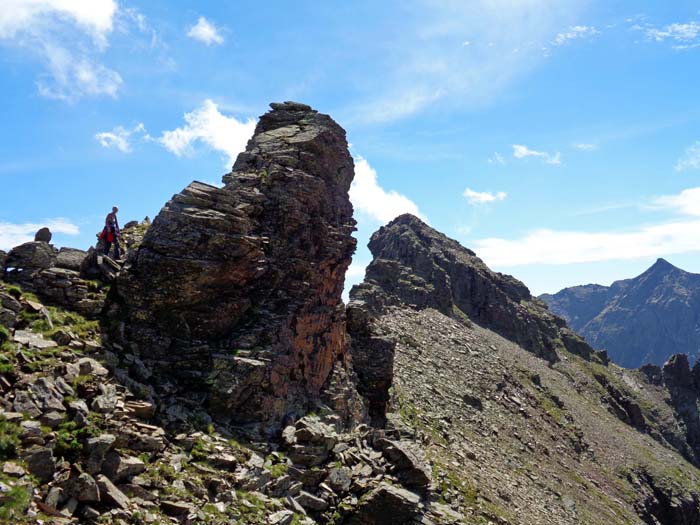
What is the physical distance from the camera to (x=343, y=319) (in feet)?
125

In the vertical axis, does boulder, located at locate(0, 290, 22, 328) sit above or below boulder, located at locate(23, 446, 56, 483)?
above

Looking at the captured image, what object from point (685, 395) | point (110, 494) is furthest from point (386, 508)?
point (685, 395)

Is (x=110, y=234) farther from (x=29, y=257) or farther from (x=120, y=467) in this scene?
(x=120, y=467)

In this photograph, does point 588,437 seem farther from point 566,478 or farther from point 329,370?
point 329,370

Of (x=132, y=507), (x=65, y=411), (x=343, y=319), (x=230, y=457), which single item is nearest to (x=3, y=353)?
(x=65, y=411)

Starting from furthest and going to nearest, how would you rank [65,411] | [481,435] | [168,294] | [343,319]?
[481,435], [343,319], [168,294], [65,411]

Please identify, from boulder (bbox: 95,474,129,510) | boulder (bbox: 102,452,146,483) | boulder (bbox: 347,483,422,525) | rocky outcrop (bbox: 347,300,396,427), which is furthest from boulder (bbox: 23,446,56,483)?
rocky outcrop (bbox: 347,300,396,427)

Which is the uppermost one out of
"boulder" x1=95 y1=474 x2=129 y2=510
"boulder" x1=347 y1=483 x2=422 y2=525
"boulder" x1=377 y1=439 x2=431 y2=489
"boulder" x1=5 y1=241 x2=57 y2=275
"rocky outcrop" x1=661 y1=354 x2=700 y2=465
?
"boulder" x1=5 y1=241 x2=57 y2=275

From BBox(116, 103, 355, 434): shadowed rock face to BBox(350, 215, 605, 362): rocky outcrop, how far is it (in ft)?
179

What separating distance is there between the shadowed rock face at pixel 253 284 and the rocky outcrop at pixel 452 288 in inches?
2147

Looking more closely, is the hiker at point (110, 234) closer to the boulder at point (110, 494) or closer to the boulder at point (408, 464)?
the boulder at point (110, 494)

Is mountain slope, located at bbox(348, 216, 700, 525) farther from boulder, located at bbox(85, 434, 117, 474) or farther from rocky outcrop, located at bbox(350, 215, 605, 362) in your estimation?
boulder, located at bbox(85, 434, 117, 474)

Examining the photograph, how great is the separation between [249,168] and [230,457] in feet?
68.5

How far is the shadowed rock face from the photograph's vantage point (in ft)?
A: 83.1
